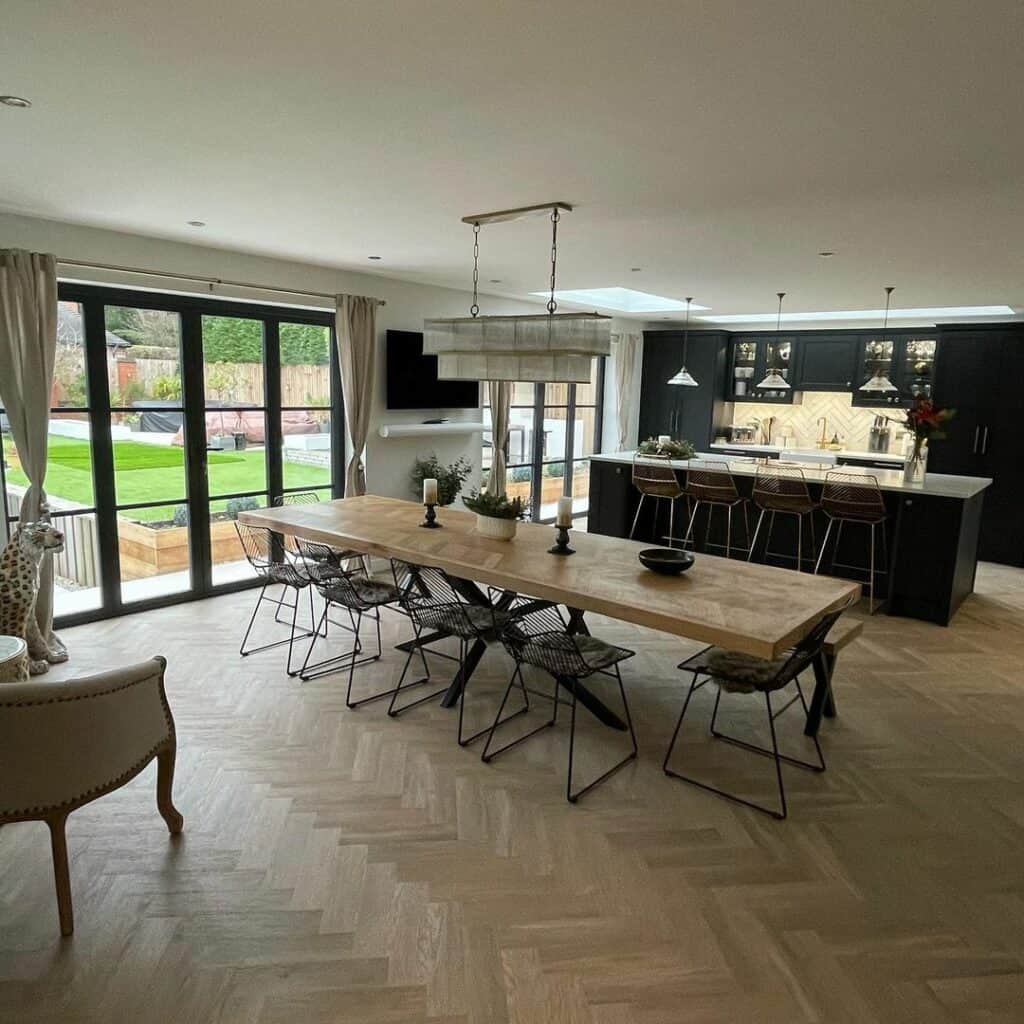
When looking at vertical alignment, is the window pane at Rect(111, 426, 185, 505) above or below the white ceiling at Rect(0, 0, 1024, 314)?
below

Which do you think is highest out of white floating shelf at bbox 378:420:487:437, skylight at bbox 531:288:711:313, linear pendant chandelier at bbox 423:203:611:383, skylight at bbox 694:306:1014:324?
skylight at bbox 531:288:711:313

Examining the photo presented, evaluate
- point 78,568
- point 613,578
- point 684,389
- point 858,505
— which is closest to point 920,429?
point 858,505

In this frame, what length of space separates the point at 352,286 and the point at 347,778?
4339 millimetres

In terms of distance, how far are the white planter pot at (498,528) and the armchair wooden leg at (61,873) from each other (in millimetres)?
2417

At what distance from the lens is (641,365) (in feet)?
31.2

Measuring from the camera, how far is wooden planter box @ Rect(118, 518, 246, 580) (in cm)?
521

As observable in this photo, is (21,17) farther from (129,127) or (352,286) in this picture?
(352,286)

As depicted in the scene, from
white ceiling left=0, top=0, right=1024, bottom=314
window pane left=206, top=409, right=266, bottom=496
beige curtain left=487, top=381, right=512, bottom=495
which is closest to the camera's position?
white ceiling left=0, top=0, right=1024, bottom=314

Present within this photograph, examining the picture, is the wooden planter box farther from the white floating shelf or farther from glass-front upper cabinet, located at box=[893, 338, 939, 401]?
glass-front upper cabinet, located at box=[893, 338, 939, 401]

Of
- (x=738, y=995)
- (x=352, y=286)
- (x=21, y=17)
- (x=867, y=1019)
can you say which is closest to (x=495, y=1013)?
(x=738, y=995)

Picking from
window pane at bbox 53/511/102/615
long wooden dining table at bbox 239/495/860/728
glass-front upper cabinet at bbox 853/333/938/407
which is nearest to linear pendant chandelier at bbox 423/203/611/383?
long wooden dining table at bbox 239/495/860/728

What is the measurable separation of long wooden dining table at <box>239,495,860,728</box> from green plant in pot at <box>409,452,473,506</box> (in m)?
1.94

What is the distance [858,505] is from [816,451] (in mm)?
3294

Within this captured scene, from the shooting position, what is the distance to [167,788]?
2676 mm
